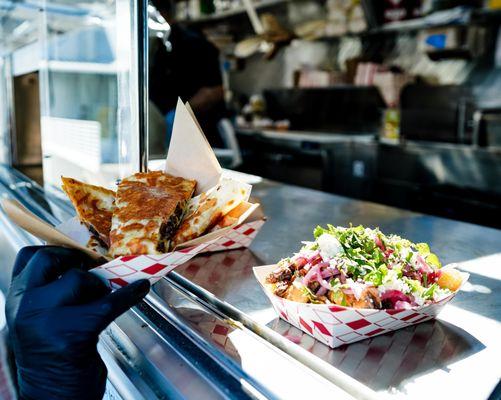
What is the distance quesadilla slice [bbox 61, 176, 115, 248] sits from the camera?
3.62 feet

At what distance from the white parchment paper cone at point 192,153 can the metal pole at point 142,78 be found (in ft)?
0.69

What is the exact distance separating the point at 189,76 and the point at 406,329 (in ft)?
10.1

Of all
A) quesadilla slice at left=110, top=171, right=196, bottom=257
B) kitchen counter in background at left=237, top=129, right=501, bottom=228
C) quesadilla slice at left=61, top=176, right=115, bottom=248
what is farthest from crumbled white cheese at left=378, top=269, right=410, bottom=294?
kitchen counter in background at left=237, top=129, right=501, bottom=228

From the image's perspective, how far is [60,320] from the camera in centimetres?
83

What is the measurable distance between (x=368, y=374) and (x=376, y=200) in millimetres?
3848

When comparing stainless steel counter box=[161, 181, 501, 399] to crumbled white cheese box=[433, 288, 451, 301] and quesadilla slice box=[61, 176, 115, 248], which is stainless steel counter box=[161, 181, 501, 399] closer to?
crumbled white cheese box=[433, 288, 451, 301]

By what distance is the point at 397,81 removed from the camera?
192 inches

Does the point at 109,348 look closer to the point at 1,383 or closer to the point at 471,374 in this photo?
the point at 1,383

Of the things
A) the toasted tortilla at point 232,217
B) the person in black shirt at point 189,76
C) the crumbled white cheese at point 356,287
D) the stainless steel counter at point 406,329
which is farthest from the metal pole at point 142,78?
the person in black shirt at point 189,76

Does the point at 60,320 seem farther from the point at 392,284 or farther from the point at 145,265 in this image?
the point at 392,284

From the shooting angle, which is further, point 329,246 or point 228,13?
point 228,13

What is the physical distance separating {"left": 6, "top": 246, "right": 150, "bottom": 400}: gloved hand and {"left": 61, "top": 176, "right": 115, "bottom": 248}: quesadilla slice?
0.57ft

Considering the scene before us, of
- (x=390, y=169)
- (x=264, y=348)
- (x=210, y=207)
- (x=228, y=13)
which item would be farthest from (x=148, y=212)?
(x=228, y=13)

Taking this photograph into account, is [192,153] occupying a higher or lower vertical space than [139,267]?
higher
